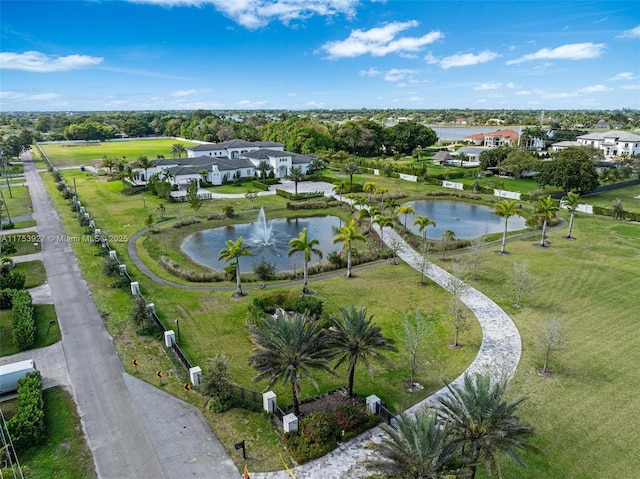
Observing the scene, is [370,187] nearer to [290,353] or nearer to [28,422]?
[290,353]

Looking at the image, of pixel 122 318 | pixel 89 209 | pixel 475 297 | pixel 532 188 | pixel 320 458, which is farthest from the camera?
pixel 532 188

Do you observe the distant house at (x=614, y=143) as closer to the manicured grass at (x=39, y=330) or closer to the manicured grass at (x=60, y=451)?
the manicured grass at (x=39, y=330)

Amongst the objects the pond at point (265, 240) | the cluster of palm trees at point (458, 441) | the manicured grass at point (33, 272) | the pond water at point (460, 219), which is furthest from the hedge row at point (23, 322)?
the pond water at point (460, 219)

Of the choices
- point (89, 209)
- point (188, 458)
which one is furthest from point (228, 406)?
point (89, 209)

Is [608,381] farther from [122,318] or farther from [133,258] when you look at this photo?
[133,258]

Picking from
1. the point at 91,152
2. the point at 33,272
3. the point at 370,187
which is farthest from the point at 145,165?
the point at 91,152

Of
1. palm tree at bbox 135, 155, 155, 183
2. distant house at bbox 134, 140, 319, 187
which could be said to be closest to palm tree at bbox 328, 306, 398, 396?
distant house at bbox 134, 140, 319, 187
